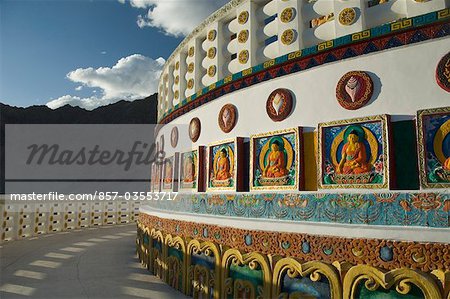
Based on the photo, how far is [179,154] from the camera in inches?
272

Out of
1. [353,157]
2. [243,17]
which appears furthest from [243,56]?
[353,157]

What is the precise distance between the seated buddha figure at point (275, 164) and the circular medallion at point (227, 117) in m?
0.94

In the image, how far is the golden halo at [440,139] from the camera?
3363 mm

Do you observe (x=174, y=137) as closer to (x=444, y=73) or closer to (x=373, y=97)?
(x=373, y=97)

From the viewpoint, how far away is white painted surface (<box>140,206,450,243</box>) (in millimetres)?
3215

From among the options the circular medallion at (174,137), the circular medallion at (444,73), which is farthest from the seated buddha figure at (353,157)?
the circular medallion at (174,137)

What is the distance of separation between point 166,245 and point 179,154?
1.80 meters

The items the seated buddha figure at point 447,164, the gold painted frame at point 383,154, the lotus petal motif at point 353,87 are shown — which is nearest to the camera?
the seated buddha figure at point 447,164

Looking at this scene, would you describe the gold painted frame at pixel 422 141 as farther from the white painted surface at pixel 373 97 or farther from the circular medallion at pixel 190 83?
the circular medallion at pixel 190 83

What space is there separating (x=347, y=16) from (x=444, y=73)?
1.36m

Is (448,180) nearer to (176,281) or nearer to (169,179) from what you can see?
(176,281)

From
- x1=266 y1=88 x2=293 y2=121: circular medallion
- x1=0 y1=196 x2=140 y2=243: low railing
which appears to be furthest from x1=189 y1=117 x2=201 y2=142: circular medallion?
x1=0 y1=196 x2=140 y2=243: low railing

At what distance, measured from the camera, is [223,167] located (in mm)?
5484

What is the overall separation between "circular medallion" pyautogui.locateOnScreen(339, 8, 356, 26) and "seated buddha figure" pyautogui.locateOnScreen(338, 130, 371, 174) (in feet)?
4.51
